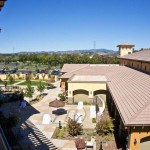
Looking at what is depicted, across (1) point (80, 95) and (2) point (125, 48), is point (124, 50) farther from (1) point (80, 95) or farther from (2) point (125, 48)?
(1) point (80, 95)

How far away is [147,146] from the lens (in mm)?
17328

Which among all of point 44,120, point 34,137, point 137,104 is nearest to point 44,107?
point 44,120

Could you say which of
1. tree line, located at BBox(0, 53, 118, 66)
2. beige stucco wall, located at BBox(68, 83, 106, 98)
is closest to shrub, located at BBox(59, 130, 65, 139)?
beige stucco wall, located at BBox(68, 83, 106, 98)

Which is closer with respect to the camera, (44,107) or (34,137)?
(34,137)

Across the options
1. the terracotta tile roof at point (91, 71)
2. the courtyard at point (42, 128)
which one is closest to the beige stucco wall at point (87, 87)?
the courtyard at point (42, 128)

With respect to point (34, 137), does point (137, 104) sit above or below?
above

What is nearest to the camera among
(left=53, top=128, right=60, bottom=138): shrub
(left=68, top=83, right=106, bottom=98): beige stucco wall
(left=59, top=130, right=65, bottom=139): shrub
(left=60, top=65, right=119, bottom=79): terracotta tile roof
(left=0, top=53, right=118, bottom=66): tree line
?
(left=59, top=130, right=65, bottom=139): shrub

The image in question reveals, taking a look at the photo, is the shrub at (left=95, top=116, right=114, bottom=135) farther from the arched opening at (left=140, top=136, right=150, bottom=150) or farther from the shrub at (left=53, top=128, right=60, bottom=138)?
the arched opening at (left=140, top=136, right=150, bottom=150)

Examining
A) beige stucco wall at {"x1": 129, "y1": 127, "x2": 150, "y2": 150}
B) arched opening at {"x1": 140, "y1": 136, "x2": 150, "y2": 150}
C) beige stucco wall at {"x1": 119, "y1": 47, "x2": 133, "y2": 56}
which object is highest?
beige stucco wall at {"x1": 119, "y1": 47, "x2": 133, "y2": 56}

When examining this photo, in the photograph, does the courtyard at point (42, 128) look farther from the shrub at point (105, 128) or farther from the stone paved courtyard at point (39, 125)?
the shrub at point (105, 128)

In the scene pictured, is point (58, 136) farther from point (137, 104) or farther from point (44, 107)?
point (44, 107)

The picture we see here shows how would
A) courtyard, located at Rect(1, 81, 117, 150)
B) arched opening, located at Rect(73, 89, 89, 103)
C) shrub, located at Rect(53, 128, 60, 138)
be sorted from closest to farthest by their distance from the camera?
courtyard, located at Rect(1, 81, 117, 150)
shrub, located at Rect(53, 128, 60, 138)
arched opening, located at Rect(73, 89, 89, 103)

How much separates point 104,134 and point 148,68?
14.1 metres

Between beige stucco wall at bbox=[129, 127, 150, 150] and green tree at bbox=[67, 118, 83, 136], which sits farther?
green tree at bbox=[67, 118, 83, 136]
